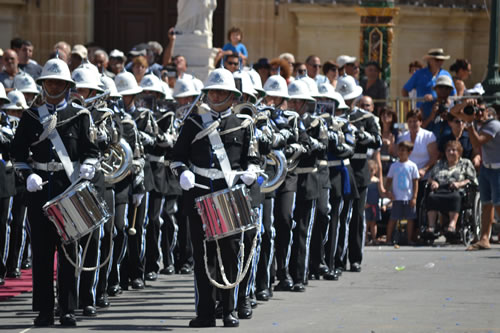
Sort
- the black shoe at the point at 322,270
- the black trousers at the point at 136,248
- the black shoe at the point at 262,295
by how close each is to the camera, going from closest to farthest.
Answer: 1. the black shoe at the point at 262,295
2. the black trousers at the point at 136,248
3. the black shoe at the point at 322,270

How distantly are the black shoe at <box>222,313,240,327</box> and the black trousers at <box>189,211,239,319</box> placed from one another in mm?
46

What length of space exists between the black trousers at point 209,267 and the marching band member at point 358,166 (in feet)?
14.1

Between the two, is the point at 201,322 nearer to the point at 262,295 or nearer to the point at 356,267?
the point at 262,295

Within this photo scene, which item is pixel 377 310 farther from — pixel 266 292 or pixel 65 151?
pixel 65 151

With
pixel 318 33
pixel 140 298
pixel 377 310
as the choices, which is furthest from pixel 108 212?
pixel 318 33

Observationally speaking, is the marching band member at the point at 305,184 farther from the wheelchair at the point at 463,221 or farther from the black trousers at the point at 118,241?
the wheelchair at the point at 463,221

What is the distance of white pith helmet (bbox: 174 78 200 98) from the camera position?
1653 cm

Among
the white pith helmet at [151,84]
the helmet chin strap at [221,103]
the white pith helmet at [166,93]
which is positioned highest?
the helmet chin strap at [221,103]

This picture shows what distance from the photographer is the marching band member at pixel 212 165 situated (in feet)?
41.0

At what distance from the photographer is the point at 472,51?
2775 cm

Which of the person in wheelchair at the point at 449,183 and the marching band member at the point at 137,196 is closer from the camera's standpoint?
the marching band member at the point at 137,196

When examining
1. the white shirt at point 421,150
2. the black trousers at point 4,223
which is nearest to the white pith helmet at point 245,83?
the black trousers at point 4,223

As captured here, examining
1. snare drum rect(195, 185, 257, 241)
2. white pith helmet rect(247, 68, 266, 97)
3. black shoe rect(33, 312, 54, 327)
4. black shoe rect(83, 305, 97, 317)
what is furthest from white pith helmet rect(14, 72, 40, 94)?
snare drum rect(195, 185, 257, 241)

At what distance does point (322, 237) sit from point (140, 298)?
98.9 inches
